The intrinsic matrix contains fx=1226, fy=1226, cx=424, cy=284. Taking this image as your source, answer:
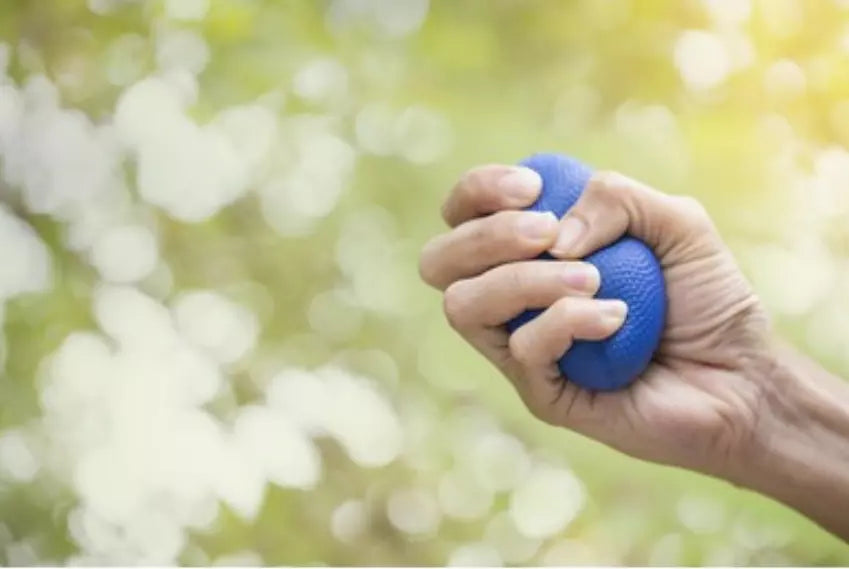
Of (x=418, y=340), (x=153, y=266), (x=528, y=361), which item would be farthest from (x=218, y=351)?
(x=528, y=361)

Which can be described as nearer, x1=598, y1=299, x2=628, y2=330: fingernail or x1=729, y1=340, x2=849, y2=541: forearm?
x1=598, y1=299, x2=628, y2=330: fingernail

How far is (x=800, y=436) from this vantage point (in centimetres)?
133

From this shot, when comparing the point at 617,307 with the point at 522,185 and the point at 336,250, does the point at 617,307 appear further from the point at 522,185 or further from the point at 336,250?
the point at 336,250

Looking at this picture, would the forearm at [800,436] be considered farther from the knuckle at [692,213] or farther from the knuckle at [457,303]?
the knuckle at [457,303]

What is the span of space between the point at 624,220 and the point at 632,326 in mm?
116

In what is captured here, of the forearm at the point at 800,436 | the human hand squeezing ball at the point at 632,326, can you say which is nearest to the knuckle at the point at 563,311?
Answer: the human hand squeezing ball at the point at 632,326

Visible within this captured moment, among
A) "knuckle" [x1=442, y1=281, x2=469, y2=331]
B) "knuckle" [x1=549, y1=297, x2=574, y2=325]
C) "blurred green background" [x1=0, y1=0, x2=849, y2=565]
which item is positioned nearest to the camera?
"knuckle" [x1=549, y1=297, x2=574, y2=325]

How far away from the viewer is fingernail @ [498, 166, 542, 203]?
127 cm

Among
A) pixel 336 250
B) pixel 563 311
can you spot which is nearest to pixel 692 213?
pixel 563 311

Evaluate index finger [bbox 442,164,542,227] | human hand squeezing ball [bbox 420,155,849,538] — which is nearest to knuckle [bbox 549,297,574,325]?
human hand squeezing ball [bbox 420,155,849,538]

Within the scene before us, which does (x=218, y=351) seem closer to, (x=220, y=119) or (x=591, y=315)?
(x=220, y=119)

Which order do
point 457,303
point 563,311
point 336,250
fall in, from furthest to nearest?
point 336,250 < point 457,303 < point 563,311

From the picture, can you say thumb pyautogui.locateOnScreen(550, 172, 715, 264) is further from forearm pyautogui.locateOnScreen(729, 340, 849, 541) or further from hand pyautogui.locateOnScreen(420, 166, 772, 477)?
forearm pyautogui.locateOnScreen(729, 340, 849, 541)

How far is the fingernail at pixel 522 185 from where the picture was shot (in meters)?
1.27
